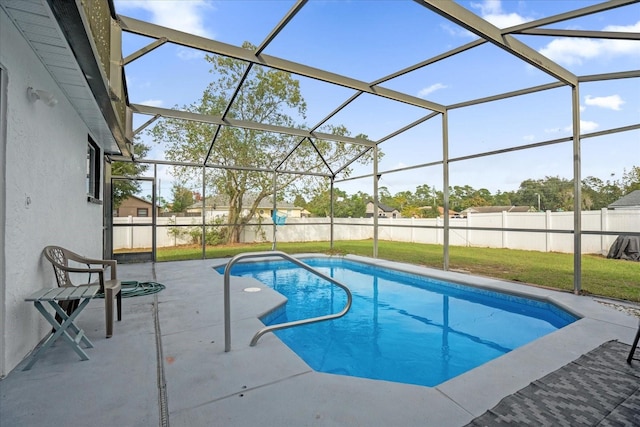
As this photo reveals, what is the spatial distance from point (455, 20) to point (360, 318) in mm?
4111

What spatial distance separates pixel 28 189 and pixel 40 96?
0.84m

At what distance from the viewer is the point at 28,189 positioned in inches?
101

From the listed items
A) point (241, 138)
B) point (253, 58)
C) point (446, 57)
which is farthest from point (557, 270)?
point (241, 138)

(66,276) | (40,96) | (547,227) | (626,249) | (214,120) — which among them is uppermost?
(214,120)

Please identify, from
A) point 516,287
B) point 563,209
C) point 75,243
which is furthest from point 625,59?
point 75,243

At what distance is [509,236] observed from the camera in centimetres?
1138

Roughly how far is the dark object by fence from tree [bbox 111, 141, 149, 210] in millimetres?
14336

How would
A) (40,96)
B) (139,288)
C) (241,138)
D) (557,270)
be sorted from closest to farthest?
1. (40,96)
2. (139,288)
3. (557,270)
4. (241,138)

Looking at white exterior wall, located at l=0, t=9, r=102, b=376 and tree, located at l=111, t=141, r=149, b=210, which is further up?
tree, located at l=111, t=141, r=149, b=210

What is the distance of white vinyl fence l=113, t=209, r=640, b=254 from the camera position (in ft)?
21.4

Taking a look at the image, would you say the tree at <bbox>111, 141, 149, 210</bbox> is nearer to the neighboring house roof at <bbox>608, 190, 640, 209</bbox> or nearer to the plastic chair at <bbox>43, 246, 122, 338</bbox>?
the plastic chair at <bbox>43, 246, 122, 338</bbox>

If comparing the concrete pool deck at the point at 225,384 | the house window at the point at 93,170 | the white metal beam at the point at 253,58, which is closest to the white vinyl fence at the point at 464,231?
the house window at the point at 93,170

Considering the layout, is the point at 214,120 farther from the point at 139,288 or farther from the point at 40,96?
the point at 40,96

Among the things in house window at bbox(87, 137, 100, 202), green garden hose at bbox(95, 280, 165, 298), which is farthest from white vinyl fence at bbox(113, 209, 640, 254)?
green garden hose at bbox(95, 280, 165, 298)
